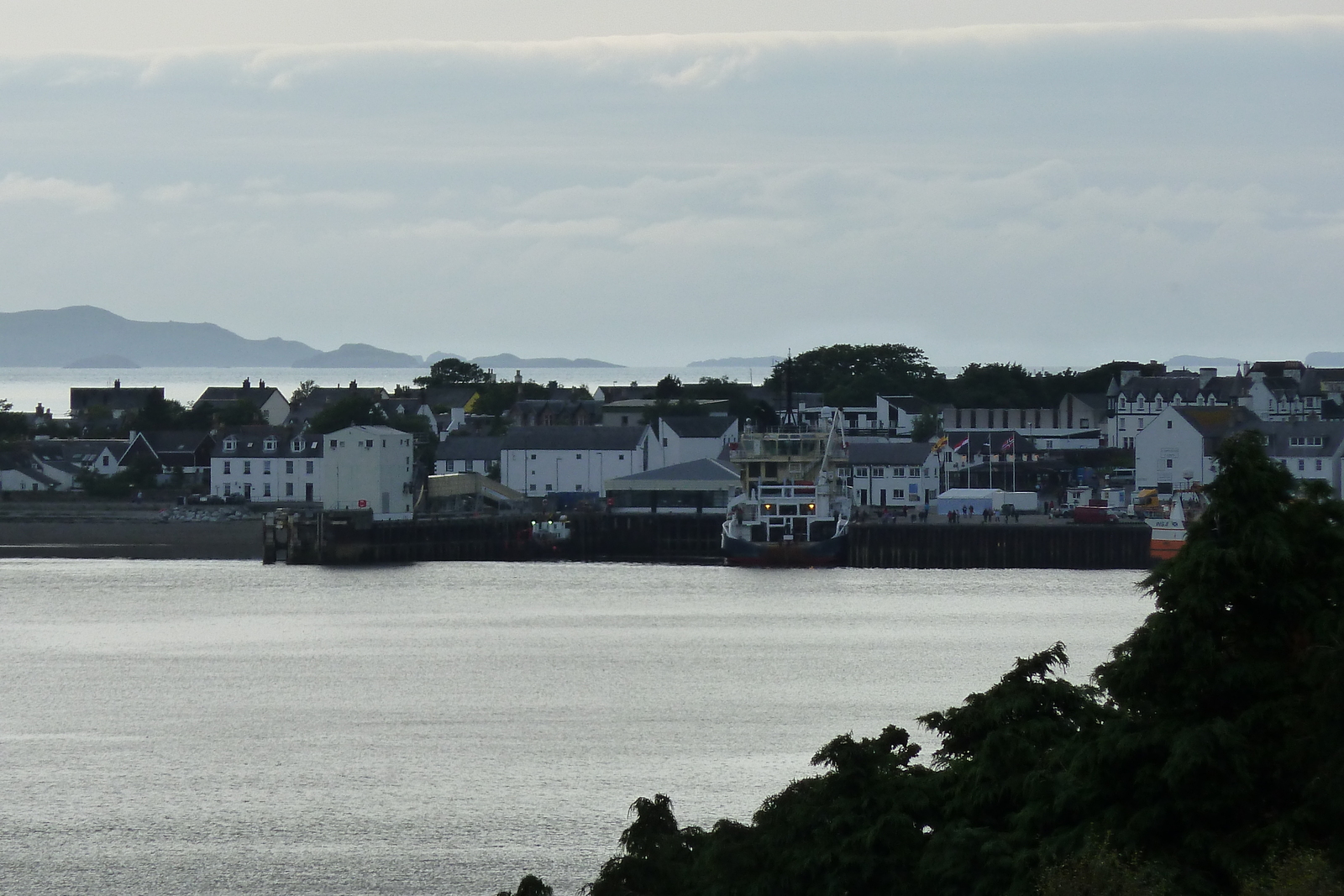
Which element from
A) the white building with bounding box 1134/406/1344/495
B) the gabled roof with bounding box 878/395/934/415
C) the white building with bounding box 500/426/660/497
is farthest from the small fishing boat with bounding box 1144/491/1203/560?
the gabled roof with bounding box 878/395/934/415

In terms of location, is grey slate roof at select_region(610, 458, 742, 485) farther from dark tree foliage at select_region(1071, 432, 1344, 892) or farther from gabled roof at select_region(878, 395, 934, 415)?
dark tree foliage at select_region(1071, 432, 1344, 892)

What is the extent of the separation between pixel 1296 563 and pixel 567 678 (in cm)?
2706

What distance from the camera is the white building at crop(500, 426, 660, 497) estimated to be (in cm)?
9175

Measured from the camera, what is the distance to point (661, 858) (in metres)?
17.7

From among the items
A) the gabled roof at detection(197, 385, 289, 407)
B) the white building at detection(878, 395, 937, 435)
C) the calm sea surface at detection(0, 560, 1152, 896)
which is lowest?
the calm sea surface at detection(0, 560, 1152, 896)

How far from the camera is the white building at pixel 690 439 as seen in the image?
9444 cm

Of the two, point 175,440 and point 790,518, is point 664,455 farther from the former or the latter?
point 175,440

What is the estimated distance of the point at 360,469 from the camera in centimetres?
7675

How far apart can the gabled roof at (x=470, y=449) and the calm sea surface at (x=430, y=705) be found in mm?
29600

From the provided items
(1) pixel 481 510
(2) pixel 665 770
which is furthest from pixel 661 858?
(1) pixel 481 510

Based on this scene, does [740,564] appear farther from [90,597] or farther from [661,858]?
[661,858]

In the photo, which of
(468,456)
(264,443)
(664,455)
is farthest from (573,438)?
(264,443)

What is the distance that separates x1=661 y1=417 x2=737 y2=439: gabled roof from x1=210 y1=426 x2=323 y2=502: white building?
662 inches

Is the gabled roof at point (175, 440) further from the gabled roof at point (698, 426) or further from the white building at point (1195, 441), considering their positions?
the white building at point (1195, 441)
